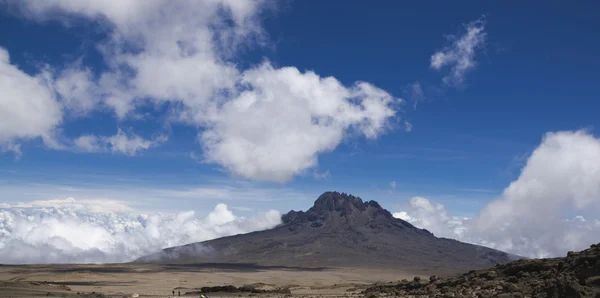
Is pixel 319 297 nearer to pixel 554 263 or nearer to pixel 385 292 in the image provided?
pixel 385 292

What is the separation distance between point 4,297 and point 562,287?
47.1 metres

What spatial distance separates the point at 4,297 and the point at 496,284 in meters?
44.7

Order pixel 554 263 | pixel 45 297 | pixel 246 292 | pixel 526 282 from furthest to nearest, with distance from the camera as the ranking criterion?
pixel 246 292
pixel 45 297
pixel 554 263
pixel 526 282

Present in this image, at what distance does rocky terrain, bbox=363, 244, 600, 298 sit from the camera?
28.8 metres

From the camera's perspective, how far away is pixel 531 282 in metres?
38.7

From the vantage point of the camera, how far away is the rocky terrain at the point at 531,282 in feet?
94.4

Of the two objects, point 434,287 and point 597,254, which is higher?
point 597,254

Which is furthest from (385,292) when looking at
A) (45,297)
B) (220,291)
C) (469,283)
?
(45,297)

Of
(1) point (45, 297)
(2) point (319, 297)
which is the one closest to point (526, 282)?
(2) point (319, 297)

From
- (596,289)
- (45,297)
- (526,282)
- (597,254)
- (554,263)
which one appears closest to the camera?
(596,289)

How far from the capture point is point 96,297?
51031 millimetres

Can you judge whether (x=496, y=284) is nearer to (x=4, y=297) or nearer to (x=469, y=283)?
(x=469, y=283)

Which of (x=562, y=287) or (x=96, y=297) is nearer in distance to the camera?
(x=562, y=287)

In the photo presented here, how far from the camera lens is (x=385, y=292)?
5050cm
